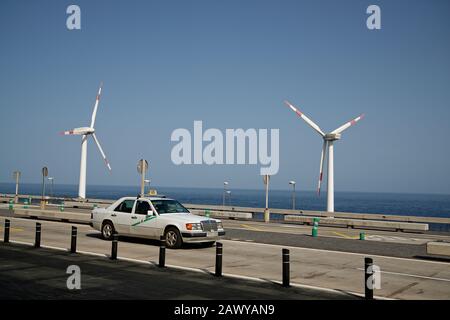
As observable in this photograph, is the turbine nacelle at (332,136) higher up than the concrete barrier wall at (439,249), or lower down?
higher up

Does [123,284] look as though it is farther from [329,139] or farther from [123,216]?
[329,139]

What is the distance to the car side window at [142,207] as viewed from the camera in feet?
55.5

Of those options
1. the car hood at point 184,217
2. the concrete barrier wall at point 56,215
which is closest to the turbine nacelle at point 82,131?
the concrete barrier wall at point 56,215

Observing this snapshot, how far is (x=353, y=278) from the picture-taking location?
37.3 ft

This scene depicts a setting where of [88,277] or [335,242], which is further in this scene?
[335,242]

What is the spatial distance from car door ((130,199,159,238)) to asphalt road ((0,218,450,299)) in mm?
531

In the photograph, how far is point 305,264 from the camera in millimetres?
13500

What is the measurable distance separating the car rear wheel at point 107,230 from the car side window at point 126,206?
2.32 ft

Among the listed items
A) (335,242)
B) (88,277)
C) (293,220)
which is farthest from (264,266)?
(293,220)

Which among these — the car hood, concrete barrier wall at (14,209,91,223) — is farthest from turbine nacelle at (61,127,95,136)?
the car hood

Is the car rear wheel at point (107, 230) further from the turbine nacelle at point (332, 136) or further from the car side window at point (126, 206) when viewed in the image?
the turbine nacelle at point (332, 136)

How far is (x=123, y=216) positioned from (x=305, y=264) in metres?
7.57
